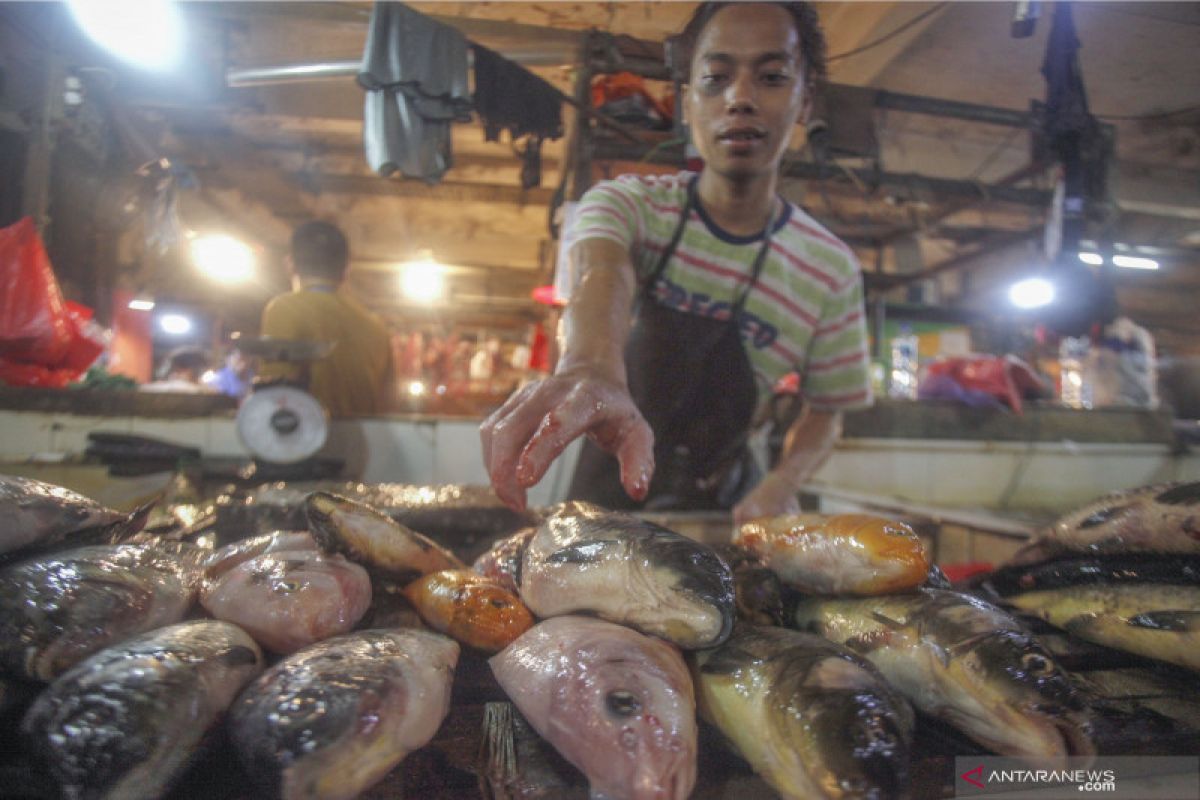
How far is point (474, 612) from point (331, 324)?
12.6 feet

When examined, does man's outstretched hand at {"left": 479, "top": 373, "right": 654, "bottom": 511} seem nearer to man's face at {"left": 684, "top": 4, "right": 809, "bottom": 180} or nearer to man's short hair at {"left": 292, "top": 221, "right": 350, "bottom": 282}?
man's face at {"left": 684, "top": 4, "right": 809, "bottom": 180}

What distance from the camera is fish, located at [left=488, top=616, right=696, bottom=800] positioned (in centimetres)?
81

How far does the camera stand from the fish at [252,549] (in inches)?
47.8

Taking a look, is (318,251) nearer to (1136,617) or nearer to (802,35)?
(802,35)

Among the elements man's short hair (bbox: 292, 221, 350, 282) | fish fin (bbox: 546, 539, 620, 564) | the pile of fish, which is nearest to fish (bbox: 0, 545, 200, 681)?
the pile of fish

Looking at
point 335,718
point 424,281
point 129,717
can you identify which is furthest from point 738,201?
point 424,281

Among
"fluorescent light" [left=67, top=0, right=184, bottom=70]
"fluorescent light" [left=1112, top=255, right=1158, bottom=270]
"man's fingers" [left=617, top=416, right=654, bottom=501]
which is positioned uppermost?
"fluorescent light" [left=67, top=0, right=184, bottom=70]

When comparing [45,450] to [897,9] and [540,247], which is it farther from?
[897,9]

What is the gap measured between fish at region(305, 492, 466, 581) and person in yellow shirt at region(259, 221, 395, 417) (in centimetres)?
308

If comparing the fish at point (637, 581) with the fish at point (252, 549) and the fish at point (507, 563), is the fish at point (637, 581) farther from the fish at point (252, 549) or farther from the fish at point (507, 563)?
the fish at point (252, 549)

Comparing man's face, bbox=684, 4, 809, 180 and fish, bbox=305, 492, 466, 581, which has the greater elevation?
man's face, bbox=684, 4, 809, 180

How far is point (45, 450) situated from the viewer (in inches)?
163

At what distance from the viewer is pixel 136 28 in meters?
4.44

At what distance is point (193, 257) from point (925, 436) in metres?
10.2
